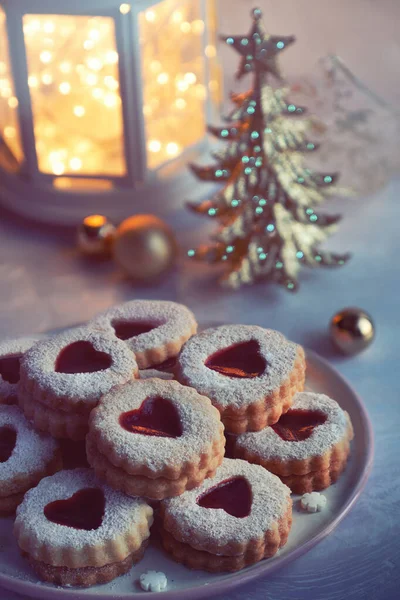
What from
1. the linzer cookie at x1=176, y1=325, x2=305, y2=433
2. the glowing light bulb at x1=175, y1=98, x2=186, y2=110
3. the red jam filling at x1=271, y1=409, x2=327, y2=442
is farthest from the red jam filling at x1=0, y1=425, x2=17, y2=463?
the glowing light bulb at x1=175, y1=98, x2=186, y2=110

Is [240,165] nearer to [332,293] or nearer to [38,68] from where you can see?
[332,293]

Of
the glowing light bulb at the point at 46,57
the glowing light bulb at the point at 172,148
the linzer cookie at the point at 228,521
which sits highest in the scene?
the glowing light bulb at the point at 46,57

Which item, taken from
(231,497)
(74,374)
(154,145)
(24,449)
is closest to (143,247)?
(154,145)

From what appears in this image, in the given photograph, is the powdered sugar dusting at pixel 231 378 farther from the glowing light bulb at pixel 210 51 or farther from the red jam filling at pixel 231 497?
the glowing light bulb at pixel 210 51

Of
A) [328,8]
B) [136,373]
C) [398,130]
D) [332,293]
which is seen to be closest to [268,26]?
[328,8]

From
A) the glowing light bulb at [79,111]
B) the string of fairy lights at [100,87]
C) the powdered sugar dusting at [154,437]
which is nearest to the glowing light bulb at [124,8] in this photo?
the string of fairy lights at [100,87]

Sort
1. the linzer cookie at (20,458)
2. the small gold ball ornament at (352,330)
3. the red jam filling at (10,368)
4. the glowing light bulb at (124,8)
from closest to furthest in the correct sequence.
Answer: the linzer cookie at (20,458)
the red jam filling at (10,368)
the small gold ball ornament at (352,330)
the glowing light bulb at (124,8)

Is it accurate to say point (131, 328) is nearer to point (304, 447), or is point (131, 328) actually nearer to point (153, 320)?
point (153, 320)
